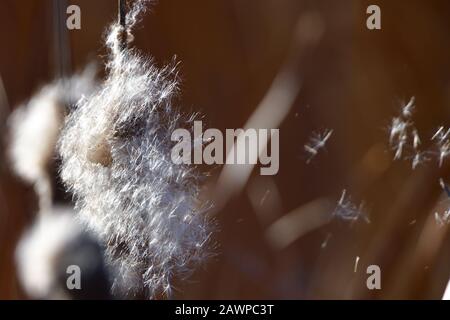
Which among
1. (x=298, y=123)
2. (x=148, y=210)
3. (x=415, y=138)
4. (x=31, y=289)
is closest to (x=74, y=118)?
(x=148, y=210)

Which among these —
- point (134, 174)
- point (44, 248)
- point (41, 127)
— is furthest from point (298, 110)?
point (44, 248)

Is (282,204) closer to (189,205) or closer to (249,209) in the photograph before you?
(249,209)

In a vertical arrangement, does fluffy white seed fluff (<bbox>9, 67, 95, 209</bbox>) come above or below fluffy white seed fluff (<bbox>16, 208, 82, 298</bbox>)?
above

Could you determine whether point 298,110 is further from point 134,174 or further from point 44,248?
point 44,248

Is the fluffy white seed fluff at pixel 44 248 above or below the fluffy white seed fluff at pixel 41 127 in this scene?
below
